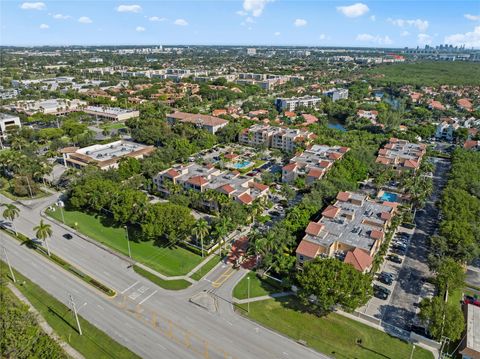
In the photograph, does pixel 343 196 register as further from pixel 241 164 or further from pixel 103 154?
pixel 103 154

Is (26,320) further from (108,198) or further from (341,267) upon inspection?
(341,267)

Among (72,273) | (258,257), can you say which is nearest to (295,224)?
(258,257)

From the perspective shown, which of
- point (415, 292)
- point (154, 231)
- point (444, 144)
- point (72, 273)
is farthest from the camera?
point (444, 144)

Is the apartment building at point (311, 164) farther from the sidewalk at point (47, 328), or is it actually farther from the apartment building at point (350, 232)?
the sidewalk at point (47, 328)

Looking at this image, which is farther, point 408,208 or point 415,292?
point 408,208

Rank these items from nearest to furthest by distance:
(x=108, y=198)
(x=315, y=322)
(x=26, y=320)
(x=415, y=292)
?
1. (x=26, y=320)
2. (x=315, y=322)
3. (x=415, y=292)
4. (x=108, y=198)

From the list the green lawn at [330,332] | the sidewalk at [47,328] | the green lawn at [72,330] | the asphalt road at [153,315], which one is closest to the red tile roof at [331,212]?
the green lawn at [330,332]

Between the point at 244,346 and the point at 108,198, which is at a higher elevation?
the point at 108,198
